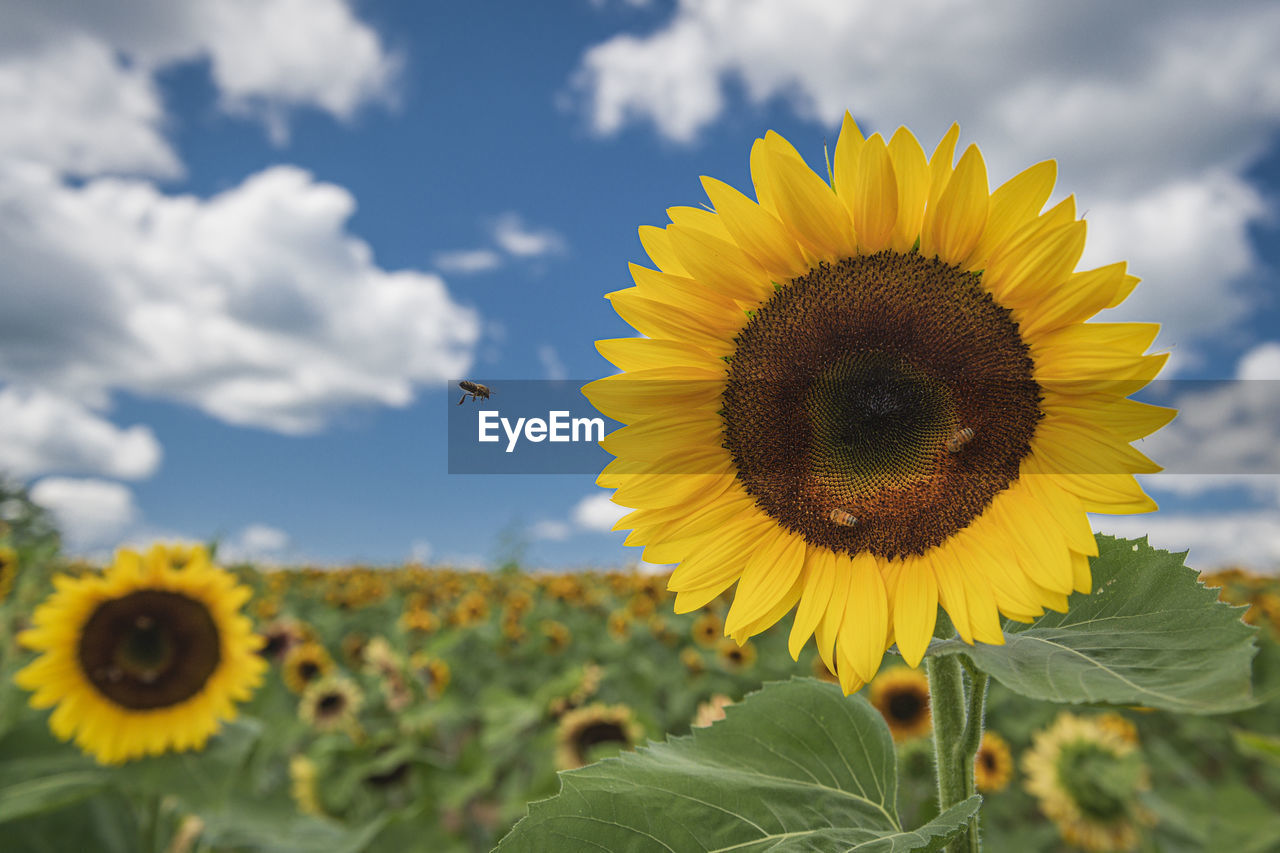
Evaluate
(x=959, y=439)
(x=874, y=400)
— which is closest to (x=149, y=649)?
(x=874, y=400)

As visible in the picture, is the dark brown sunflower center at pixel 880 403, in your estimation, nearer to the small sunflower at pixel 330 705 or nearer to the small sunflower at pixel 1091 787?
the small sunflower at pixel 1091 787

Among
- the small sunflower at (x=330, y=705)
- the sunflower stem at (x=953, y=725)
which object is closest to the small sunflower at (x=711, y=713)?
the sunflower stem at (x=953, y=725)

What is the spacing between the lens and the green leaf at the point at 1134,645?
0.84 metres

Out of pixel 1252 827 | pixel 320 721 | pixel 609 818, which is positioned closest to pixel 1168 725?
pixel 1252 827

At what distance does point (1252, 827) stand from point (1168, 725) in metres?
5.44

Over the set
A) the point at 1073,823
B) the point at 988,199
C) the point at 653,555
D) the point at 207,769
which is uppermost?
the point at 988,199

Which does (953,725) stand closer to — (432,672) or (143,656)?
(143,656)

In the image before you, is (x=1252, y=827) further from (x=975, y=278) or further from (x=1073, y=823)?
(x=975, y=278)

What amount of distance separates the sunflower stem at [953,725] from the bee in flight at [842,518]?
0.77ft

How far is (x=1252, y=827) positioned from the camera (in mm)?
3172

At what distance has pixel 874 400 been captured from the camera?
1365 mm

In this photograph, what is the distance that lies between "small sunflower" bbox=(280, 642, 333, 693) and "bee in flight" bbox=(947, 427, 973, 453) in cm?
672

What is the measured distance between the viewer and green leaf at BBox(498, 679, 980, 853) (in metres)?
0.97

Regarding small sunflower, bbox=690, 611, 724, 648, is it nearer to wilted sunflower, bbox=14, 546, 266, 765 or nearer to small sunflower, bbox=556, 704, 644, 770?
small sunflower, bbox=556, 704, 644, 770
